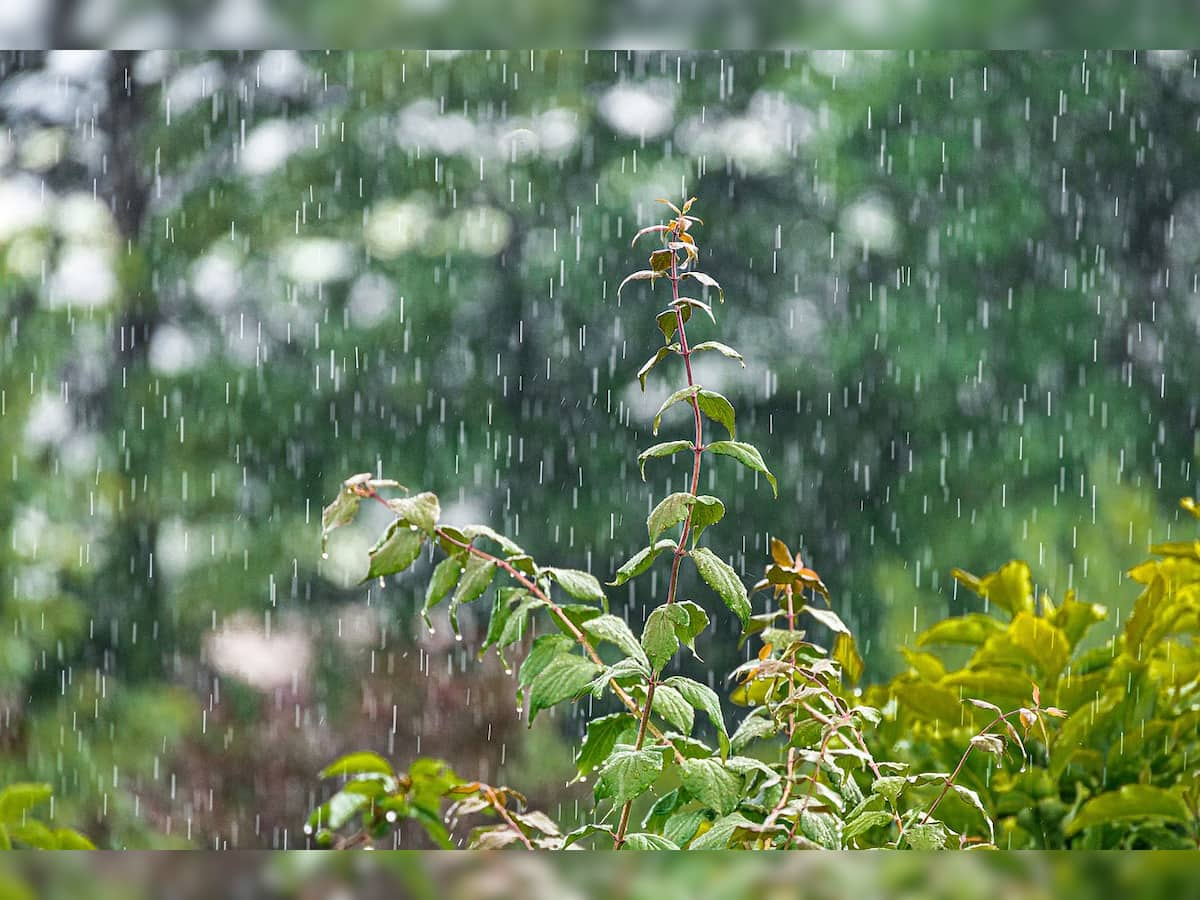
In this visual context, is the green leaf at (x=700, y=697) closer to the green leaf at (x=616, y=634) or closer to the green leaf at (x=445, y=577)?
the green leaf at (x=616, y=634)

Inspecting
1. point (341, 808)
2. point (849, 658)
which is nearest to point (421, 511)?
point (341, 808)

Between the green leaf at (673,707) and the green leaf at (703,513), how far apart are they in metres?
0.11

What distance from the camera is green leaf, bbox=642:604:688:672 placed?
687mm

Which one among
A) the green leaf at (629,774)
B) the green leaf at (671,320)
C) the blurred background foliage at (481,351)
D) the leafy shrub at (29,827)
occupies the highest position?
the blurred background foliage at (481,351)

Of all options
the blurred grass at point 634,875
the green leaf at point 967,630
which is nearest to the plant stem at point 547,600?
the green leaf at point 967,630

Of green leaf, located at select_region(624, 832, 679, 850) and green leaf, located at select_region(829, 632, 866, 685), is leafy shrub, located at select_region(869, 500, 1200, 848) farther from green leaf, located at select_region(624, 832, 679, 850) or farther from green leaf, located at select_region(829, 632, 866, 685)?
green leaf, located at select_region(624, 832, 679, 850)

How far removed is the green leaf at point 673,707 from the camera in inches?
28.1

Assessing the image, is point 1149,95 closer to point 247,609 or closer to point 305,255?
point 305,255

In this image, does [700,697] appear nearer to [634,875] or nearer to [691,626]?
[691,626]

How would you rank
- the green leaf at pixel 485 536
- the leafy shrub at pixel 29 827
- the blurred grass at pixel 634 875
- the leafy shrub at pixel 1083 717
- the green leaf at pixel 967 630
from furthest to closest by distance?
the green leaf at pixel 967 630 → the leafy shrub at pixel 1083 717 → the green leaf at pixel 485 536 → the leafy shrub at pixel 29 827 → the blurred grass at pixel 634 875

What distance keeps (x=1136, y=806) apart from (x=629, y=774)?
1.25ft

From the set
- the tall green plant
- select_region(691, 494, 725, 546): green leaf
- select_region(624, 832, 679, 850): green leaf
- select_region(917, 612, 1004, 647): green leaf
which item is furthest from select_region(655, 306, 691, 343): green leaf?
select_region(917, 612, 1004, 647): green leaf

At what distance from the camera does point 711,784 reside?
2.23 ft

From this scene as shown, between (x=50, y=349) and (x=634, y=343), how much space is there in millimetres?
1997
